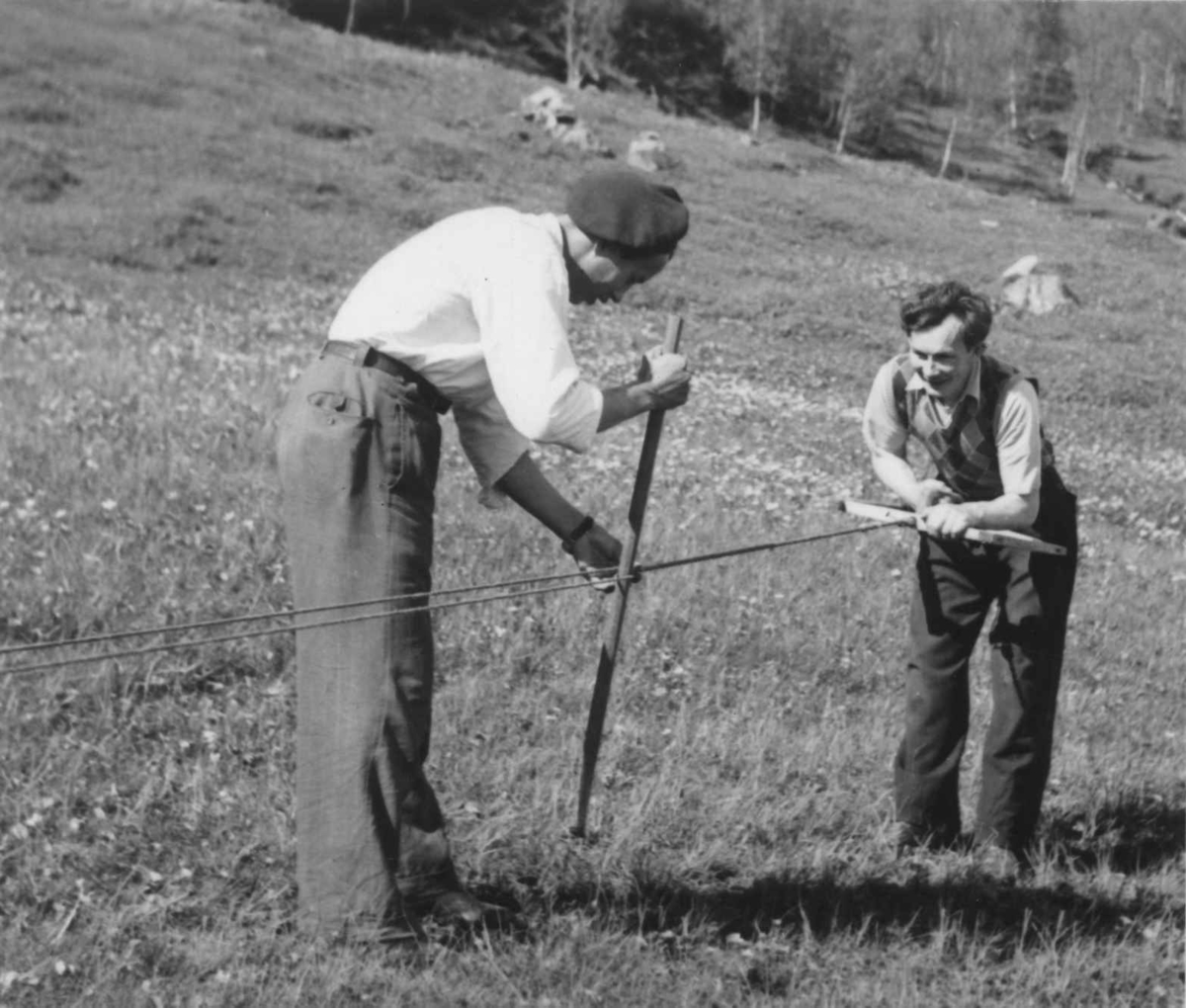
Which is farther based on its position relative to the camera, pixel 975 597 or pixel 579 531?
pixel 975 597

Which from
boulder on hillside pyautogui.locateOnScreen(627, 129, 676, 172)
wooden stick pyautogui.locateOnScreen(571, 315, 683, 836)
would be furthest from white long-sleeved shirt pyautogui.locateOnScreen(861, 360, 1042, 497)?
boulder on hillside pyautogui.locateOnScreen(627, 129, 676, 172)

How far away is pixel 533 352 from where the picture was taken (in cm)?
380

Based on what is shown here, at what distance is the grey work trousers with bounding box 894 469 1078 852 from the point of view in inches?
211

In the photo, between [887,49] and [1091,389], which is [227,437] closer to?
[1091,389]

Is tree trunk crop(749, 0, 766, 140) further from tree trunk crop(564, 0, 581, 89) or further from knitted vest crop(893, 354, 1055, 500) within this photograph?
knitted vest crop(893, 354, 1055, 500)

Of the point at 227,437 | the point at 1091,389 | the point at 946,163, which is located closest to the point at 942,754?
the point at 227,437

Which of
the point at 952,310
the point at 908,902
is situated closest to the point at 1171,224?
the point at 952,310

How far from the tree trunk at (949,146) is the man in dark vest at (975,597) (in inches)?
2855

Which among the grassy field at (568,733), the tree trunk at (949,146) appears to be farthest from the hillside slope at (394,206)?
the tree trunk at (949,146)

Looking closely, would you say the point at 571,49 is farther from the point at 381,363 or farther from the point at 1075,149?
the point at 381,363

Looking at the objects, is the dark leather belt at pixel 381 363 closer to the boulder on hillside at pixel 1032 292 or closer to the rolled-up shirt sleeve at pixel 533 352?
the rolled-up shirt sleeve at pixel 533 352

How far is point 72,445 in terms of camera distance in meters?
7.60

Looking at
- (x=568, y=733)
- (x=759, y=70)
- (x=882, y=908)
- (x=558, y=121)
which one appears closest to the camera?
(x=882, y=908)

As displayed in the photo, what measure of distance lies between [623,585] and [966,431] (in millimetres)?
1518
